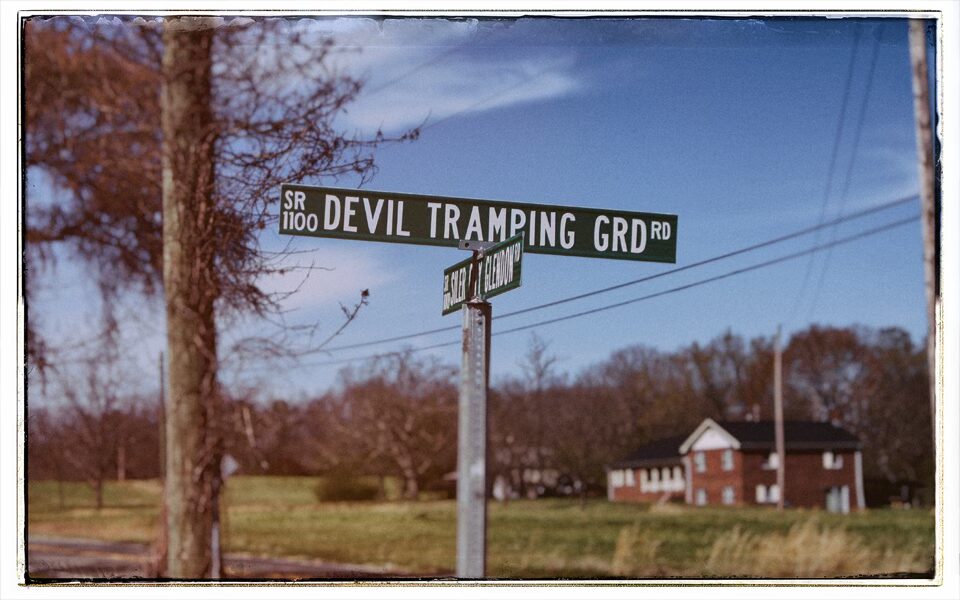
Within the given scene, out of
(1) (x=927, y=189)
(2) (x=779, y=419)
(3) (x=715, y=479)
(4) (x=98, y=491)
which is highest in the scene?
(1) (x=927, y=189)

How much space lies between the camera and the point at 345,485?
6.95 metres

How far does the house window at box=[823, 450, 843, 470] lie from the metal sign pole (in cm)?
328

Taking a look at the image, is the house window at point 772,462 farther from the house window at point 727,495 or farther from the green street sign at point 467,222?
the green street sign at point 467,222

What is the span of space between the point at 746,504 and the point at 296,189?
424 centimetres

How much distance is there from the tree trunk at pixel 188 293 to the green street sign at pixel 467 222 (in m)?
1.15

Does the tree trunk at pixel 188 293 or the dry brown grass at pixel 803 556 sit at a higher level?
the tree trunk at pixel 188 293

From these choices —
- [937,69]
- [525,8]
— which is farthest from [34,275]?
[937,69]

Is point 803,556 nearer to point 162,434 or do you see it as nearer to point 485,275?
point 485,275

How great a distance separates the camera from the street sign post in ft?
13.9

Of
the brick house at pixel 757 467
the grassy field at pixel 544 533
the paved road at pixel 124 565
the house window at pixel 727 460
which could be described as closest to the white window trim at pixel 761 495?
the brick house at pixel 757 467

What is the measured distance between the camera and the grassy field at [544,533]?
5.71 metres

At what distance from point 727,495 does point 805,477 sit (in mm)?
703

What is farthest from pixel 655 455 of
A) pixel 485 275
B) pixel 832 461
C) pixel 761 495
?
pixel 485 275

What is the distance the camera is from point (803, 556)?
246 inches
